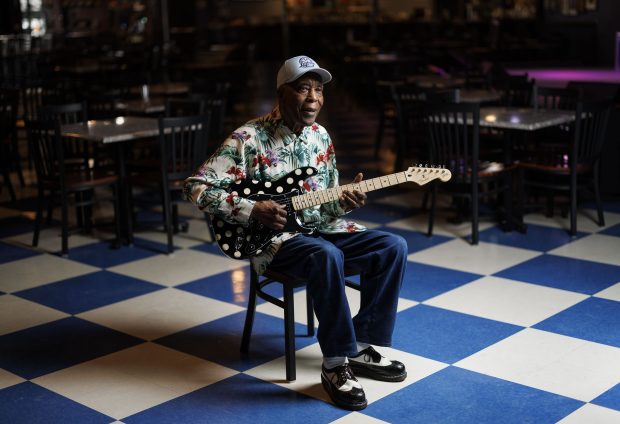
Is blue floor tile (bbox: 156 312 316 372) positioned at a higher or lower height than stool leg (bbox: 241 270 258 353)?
lower

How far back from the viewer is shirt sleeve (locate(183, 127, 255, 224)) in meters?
3.76

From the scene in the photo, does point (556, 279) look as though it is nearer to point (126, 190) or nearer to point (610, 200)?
point (610, 200)

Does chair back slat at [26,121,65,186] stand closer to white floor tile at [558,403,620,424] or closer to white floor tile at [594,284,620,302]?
white floor tile at [594,284,620,302]

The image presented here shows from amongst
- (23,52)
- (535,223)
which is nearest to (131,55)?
(23,52)

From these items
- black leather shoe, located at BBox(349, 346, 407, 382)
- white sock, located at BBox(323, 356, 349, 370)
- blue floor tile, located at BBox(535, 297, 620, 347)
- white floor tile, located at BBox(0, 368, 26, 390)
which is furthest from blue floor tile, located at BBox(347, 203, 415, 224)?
white floor tile, located at BBox(0, 368, 26, 390)

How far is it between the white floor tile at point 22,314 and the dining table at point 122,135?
4.06ft

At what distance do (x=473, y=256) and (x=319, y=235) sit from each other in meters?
2.03

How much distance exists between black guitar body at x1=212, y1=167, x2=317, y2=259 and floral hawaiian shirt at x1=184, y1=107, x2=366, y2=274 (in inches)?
1.4

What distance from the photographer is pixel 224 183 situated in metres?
3.83

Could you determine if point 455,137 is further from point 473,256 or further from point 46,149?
point 46,149

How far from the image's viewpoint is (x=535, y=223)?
258 inches

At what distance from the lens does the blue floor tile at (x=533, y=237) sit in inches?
236

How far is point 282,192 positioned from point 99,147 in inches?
166

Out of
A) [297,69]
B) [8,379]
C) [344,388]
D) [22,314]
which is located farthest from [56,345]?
[297,69]
